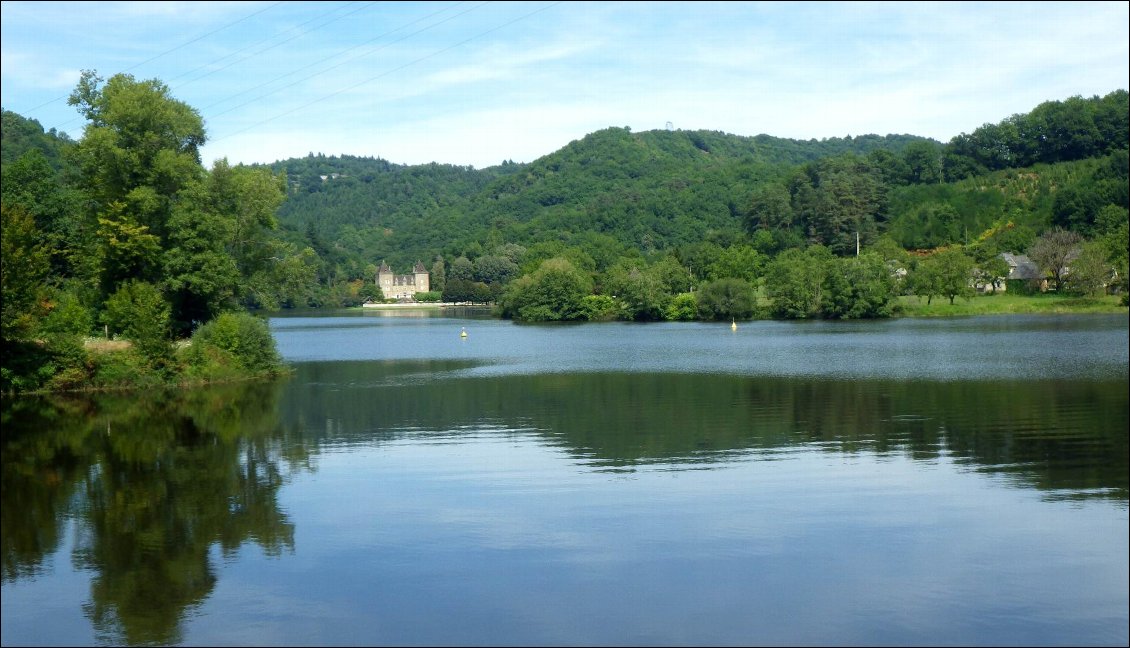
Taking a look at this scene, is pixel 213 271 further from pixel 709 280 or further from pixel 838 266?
pixel 709 280

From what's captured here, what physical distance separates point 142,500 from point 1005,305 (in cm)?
8398

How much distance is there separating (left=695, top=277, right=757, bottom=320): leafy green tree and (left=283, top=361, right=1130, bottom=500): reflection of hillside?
2167 inches

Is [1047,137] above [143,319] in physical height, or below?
above

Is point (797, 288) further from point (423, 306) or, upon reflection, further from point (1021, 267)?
point (423, 306)

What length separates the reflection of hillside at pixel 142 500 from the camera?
1274 cm

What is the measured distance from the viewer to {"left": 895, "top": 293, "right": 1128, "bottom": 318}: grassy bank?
273 ft

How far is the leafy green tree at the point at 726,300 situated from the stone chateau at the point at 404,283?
10050 cm

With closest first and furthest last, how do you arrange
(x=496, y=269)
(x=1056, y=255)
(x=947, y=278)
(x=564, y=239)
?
(x=947, y=278)
(x=1056, y=255)
(x=496, y=269)
(x=564, y=239)

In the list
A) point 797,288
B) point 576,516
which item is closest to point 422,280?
point 797,288

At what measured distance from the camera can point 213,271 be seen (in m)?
42.3

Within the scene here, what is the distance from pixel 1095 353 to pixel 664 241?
123772 mm

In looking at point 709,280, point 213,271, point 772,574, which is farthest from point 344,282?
point 772,574

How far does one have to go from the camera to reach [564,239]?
162750 mm

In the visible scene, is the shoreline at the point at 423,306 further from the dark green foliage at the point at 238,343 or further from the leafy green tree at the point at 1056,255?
the dark green foliage at the point at 238,343
